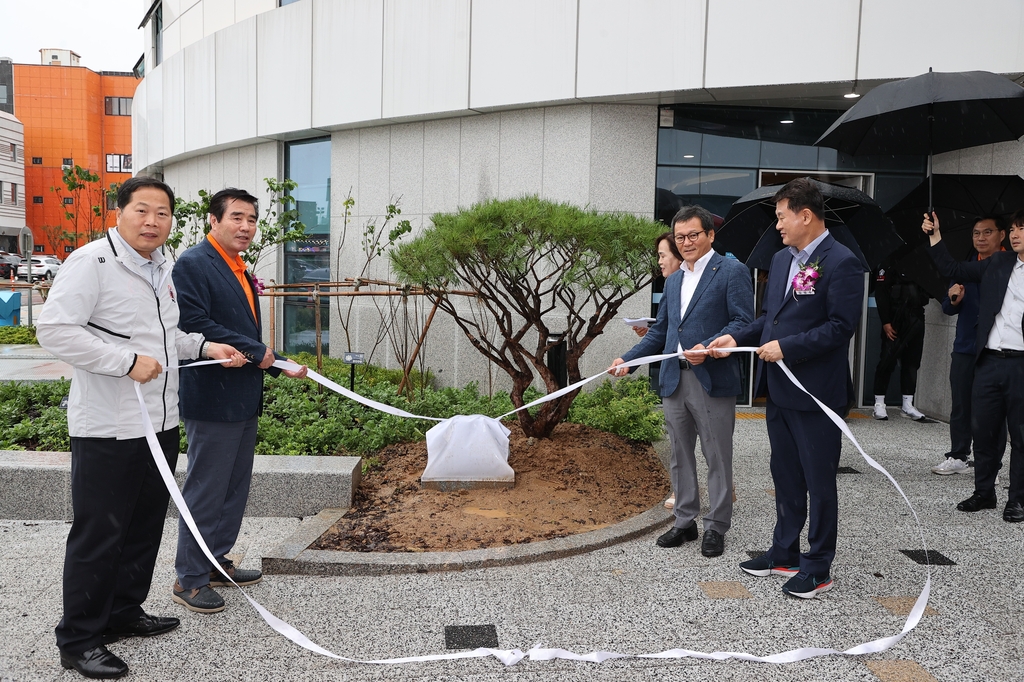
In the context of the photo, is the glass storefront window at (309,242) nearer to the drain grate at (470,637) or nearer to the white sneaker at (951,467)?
the white sneaker at (951,467)

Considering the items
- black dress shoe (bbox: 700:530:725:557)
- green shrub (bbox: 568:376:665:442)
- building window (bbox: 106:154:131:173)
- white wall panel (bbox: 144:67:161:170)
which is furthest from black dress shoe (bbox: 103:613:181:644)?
building window (bbox: 106:154:131:173)

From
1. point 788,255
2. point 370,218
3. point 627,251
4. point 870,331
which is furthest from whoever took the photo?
point 370,218

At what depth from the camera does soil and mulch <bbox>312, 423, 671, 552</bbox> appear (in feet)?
16.2

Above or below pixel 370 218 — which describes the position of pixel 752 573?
below

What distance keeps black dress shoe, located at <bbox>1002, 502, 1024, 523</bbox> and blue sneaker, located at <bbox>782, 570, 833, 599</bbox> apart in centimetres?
223

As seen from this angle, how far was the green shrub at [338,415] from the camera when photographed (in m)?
6.71

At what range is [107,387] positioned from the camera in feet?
11.0

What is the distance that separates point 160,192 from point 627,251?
3.45 metres

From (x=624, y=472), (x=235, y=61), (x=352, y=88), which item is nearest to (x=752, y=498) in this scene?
(x=624, y=472)

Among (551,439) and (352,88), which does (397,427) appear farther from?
(352,88)

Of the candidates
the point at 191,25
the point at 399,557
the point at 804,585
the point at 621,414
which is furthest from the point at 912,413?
the point at 191,25

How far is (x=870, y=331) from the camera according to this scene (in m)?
10.7

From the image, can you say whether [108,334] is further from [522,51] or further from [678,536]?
[522,51]

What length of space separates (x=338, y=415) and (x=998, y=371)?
5.35 m
